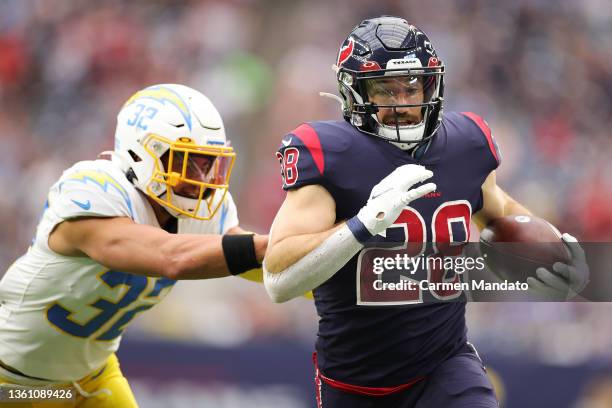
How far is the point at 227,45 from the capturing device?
9.96 m

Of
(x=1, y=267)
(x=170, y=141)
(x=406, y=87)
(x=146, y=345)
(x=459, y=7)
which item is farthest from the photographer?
(x=459, y=7)

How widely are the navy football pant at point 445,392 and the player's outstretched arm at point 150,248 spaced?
1.92ft

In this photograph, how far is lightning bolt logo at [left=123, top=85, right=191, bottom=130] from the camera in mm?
4191

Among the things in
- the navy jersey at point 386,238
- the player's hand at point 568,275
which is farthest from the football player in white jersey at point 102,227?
the player's hand at point 568,275

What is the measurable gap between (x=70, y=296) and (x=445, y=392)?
153cm

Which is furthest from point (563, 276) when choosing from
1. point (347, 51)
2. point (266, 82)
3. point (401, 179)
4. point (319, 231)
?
point (266, 82)

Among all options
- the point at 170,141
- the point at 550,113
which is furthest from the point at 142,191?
the point at 550,113

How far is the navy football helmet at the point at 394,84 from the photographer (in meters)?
3.53

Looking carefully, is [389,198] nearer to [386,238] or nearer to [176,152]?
[386,238]

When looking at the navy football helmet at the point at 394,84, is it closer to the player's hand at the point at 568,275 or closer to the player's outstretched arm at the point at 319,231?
the player's outstretched arm at the point at 319,231

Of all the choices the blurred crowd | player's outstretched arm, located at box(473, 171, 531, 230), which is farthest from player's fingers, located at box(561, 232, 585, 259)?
the blurred crowd

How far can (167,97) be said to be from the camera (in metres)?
4.26

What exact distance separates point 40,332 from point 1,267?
189 inches

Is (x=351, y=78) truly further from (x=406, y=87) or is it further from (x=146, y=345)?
(x=146, y=345)
